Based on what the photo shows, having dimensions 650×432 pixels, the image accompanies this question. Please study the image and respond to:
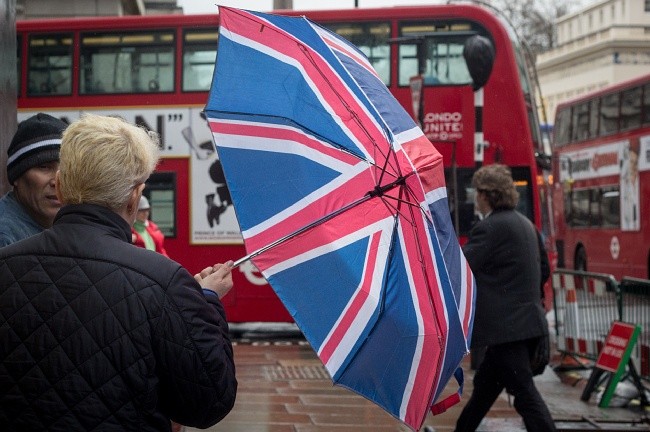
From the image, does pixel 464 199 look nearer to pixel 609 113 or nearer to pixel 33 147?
pixel 33 147

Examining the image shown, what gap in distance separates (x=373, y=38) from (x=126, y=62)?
2974 millimetres

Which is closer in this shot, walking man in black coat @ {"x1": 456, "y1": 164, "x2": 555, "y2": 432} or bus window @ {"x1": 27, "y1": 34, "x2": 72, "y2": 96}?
walking man in black coat @ {"x1": 456, "y1": 164, "x2": 555, "y2": 432}

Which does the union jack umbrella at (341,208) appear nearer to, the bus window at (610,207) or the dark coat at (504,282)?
the dark coat at (504,282)

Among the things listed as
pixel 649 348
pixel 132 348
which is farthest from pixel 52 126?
pixel 649 348

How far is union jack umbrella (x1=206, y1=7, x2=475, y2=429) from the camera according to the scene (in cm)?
347

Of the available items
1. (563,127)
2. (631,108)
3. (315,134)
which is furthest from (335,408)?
(563,127)

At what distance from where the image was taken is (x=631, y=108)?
913 inches

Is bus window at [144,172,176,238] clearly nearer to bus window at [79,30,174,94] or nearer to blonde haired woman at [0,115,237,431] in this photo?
bus window at [79,30,174,94]

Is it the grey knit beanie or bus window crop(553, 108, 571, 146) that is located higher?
bus window crop(553, 108, 571, 146)

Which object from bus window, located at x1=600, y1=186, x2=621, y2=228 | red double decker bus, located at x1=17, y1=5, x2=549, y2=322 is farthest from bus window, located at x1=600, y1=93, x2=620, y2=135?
red double decker bus, located at x1=17, y1=5, x2=549, y2=322

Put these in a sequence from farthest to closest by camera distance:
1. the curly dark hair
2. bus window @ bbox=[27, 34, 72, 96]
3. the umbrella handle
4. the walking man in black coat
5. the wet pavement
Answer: bus window @ bbox=[27, 34, 72, 96] < the wet pavement < the curly dark hair < the walking man in black coat < the umbrella handle

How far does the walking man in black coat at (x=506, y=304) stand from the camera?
6.20 m

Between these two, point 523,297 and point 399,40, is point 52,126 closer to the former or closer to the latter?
point 523,297

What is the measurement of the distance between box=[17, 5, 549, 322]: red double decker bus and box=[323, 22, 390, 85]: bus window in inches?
0.5
